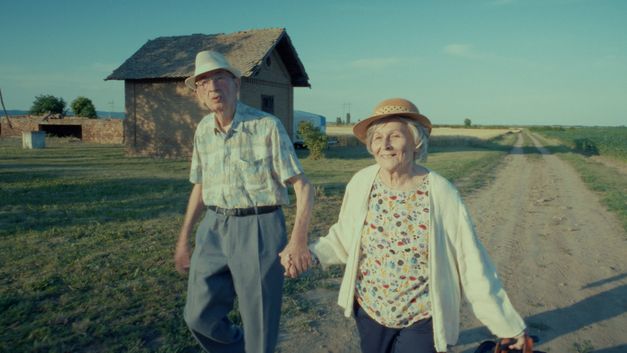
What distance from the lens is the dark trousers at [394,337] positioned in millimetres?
2273

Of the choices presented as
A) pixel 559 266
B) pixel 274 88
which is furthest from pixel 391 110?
pixel 274 88

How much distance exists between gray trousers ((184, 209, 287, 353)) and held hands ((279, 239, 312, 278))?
0.13 meters

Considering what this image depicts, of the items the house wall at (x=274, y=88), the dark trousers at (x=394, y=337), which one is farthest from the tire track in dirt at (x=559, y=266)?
the house wall at (x=274, y=88)

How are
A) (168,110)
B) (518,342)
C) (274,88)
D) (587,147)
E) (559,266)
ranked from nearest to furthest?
1. (518,342)
2. (559,266)
3. (168,110)
4. (274,88)
5. (587,147)

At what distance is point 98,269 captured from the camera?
16.9 feet

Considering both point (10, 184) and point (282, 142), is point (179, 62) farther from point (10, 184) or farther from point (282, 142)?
point (282, 142)

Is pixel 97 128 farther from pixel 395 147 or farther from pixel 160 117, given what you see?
pixel 395 147

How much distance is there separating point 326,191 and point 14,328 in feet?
26.2

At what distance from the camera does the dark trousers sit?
2273 millimetres

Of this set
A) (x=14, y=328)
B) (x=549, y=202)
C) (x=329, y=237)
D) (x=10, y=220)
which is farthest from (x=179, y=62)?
(x=329, y=237)

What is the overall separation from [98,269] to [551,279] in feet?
16.3

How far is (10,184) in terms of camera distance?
11477 mm

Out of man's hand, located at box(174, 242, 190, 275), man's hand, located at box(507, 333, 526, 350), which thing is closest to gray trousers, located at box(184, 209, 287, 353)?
man's hand, located at box(174, 242, 190, 275)

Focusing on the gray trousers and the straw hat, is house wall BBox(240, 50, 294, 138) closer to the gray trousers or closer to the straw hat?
the gray trousers
